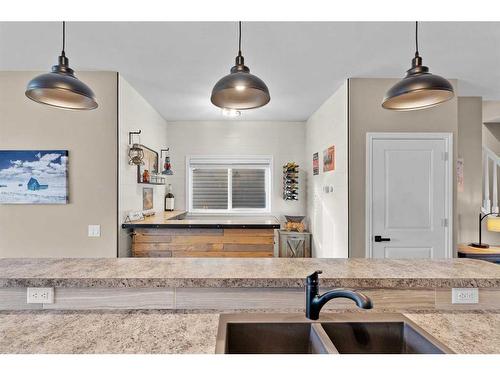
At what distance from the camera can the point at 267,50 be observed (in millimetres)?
2527

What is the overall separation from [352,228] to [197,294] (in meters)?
2.38

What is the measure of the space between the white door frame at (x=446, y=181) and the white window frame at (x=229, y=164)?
7.33 ft

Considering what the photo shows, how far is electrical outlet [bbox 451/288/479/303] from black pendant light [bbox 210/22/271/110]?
1256 mm

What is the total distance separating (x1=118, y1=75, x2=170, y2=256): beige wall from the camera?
310 centimetres

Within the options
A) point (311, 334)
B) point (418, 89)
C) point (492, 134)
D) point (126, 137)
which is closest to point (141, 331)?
point (311, 334)

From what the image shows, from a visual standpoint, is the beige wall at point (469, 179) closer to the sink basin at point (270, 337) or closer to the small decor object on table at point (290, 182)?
the small decor object on table at point (290, 182)

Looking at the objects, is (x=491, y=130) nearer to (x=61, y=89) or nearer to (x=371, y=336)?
(x=371, y=336)

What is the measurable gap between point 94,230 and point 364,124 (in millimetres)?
3065

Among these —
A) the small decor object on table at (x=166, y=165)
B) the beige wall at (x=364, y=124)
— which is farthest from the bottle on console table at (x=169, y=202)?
the beige wall at (x=364, y=124)

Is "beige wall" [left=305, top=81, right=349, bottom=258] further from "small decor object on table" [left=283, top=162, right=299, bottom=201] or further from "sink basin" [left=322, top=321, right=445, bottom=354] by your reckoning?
"sink basin" [left=322, top=321, right=445, bottom=354]

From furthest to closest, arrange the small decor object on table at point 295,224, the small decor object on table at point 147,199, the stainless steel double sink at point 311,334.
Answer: the small decor object on table at point 295,224
the small decor object on table at point 147,199
the stainless steel double sink at point 311,334

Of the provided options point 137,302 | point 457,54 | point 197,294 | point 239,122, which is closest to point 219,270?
point 197,294

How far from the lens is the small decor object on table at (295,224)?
15.5 ft

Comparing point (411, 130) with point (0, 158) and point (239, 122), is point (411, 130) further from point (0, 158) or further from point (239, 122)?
point (0, 158)
